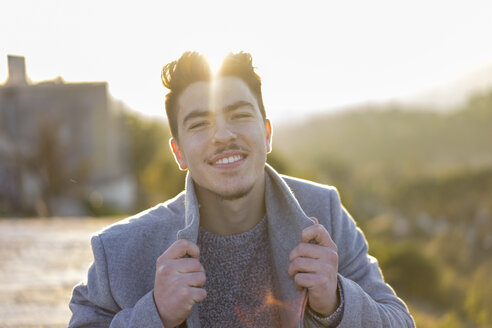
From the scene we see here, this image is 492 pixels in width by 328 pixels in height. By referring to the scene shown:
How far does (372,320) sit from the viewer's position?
5.89ft

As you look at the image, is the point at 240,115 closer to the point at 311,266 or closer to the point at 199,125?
the point at 199,125

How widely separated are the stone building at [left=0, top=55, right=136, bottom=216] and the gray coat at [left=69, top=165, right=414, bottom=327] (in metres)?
18.1

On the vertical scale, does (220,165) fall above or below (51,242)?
above

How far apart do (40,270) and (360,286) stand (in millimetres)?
4840

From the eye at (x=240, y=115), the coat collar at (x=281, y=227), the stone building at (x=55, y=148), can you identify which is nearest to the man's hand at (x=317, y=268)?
the coat collar at (x=281, y=227)

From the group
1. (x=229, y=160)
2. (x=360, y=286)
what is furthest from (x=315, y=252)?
(x=229, y=160)

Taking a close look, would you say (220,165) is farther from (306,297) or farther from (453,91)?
(453,91)

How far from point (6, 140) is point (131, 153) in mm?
8083

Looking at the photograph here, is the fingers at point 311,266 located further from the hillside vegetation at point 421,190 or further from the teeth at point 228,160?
the hillside vegetation at point 421,190

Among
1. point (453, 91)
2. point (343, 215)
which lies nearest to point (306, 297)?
point (343, 215)

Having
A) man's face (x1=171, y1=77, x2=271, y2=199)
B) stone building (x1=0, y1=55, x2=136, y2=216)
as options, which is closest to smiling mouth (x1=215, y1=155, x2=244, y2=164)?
man's face (x1=171, y1=77, x2=271, y2=199)

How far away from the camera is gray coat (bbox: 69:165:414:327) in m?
1.79

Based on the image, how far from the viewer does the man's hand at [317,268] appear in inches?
67.2

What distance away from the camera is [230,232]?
2.17 meters
